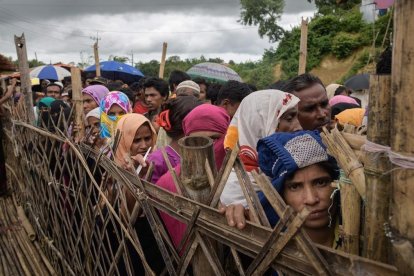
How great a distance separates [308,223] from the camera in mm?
Result: 1402

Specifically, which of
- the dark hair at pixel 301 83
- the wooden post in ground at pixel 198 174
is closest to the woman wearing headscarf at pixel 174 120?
the dark hair at pixel 301 83

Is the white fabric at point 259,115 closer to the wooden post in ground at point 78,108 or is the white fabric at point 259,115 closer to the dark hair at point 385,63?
the dark hair at point 385,63

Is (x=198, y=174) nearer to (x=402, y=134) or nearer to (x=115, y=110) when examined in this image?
(x=402, y=134)

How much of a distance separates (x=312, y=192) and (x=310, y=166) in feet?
0.32

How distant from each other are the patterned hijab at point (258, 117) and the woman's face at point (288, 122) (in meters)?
0.03

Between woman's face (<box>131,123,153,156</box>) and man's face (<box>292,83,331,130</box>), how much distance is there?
107 cm

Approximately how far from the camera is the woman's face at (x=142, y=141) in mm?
2693

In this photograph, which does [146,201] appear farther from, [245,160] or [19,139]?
[19,139]

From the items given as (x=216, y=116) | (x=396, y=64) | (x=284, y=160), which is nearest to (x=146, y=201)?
(x=284, y=160)

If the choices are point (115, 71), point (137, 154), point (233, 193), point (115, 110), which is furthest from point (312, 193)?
point (115, 71)

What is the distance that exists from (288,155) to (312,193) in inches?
6.8

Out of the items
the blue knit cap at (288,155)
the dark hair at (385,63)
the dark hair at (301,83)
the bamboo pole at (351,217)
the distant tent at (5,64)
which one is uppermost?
the distant tent at (5,64)

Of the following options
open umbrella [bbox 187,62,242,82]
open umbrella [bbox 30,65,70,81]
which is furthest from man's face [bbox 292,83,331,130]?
open umbrella [bbox 30,65,70,81]

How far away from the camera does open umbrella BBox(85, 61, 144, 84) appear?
12.0 metres
